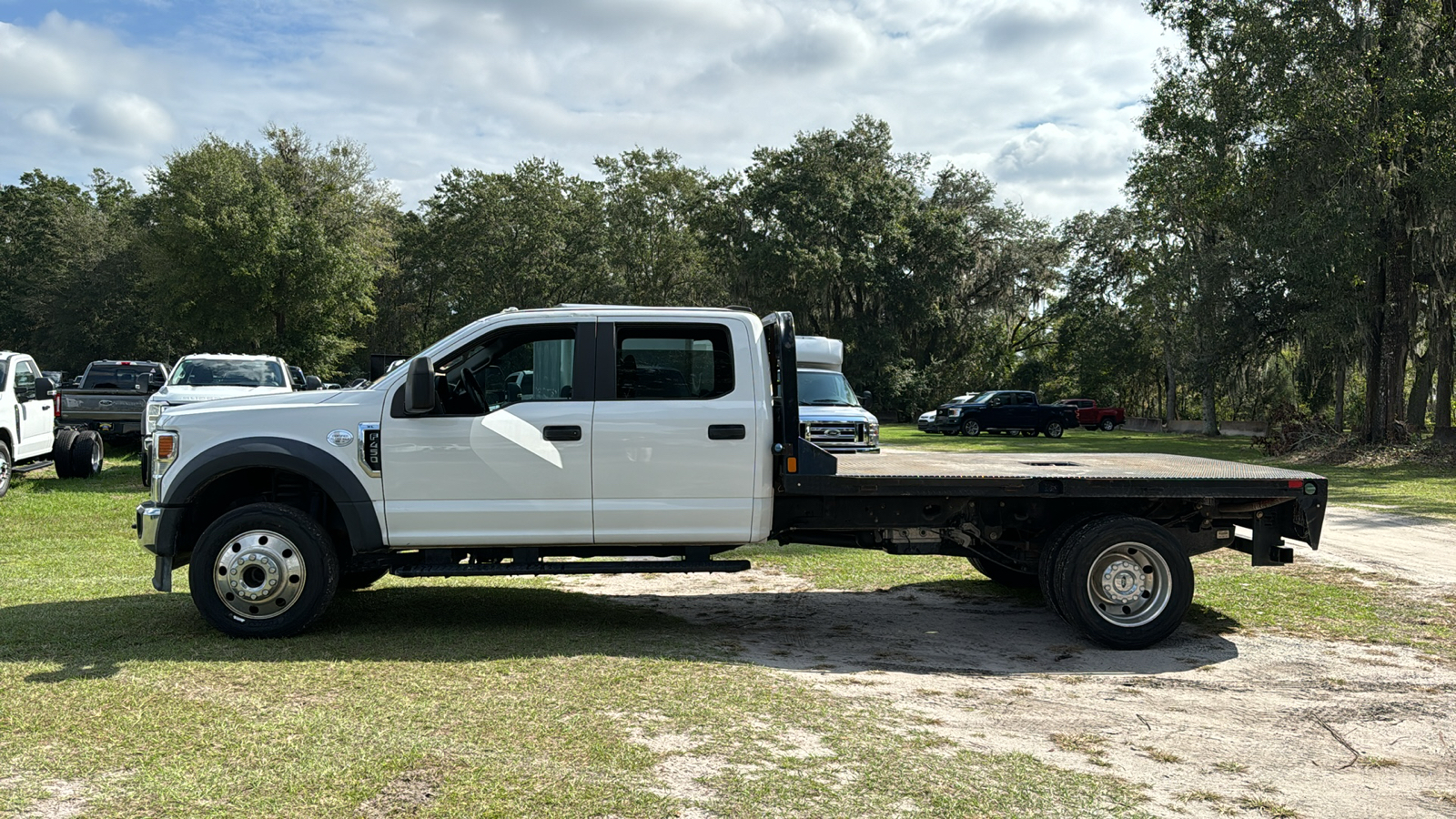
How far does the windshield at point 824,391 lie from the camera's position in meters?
17.3

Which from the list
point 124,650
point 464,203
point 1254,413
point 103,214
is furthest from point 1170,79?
point 103,214

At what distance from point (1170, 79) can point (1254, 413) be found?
72.6 ft

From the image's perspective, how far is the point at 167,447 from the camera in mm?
6723

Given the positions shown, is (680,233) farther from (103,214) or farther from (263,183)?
(103,214)

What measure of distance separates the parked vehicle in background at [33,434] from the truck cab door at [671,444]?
1180cm

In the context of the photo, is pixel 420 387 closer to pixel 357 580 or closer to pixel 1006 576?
pixel 357 580

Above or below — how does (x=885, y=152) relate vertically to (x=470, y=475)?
above

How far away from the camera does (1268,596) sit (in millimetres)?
8734

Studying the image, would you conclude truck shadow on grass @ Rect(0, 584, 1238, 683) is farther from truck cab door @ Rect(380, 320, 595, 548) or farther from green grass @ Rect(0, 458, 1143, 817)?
truck cab door @ Rect(380, 320, 595, 548)

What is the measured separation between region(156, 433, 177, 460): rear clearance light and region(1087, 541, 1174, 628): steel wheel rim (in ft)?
19.0

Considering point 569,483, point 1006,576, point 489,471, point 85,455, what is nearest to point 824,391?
point 1006,576

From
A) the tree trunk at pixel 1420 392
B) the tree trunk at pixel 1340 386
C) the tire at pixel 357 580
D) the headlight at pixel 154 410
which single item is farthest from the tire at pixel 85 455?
the tree trunk at pixel 1420 392

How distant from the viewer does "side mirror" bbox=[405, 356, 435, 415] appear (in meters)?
6.41

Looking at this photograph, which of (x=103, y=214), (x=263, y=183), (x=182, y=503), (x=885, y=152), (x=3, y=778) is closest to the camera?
(x=3, y=778)
